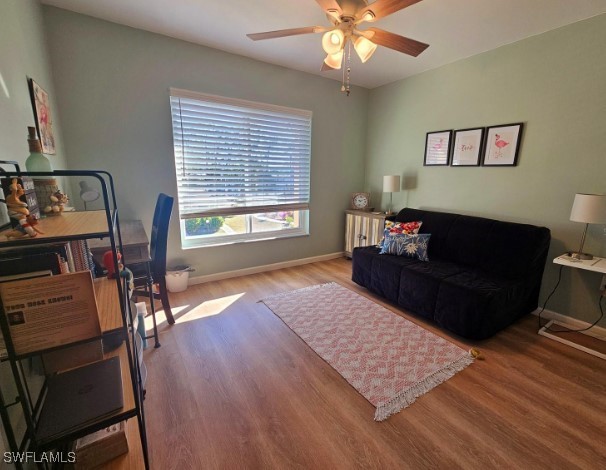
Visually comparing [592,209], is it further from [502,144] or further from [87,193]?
[87,193]

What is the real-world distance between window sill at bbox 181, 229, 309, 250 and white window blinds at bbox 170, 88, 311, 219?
0.36m

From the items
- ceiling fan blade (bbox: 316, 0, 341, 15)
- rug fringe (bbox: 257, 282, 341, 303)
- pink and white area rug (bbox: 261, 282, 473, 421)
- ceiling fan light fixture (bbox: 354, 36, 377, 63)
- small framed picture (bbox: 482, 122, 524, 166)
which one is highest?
ceiling fan blade (bbox: 316, 0, 341, 15)

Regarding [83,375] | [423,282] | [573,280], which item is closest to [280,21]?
[423,282]

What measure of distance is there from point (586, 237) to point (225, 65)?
12.5 feet

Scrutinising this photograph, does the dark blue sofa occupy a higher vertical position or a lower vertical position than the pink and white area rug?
higher

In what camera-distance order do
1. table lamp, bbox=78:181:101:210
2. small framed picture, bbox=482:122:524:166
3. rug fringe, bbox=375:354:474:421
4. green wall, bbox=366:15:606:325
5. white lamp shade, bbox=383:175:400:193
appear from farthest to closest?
white lamp shade, bbox=383:175:400:193 < small framed picture, bbox=482:122:524:166 < table lamp, bbox=78:181:101:210 < green wall, bbox=366:15:606:325 < rug fringe, bbox=375:354:474:421

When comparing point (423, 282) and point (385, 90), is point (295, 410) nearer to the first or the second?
point (423, 282)

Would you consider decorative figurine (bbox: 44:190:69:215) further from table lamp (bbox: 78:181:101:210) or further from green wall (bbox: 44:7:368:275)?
green wall (bbox: 44:7:368:275)

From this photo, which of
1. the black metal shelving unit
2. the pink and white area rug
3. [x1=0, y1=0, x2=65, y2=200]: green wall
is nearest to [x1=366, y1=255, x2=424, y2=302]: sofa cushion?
the pink and white area rug

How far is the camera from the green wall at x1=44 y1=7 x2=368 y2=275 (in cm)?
237

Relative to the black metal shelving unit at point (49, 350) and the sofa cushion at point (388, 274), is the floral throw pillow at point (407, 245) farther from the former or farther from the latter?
the black metal shelving unit at point (49, 350)

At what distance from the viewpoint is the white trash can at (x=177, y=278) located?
9.80ft

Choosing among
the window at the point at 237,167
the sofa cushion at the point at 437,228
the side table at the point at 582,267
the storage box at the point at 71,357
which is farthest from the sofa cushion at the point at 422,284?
the storage box at the point at 71,357

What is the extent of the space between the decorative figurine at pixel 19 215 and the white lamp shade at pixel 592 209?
10.4 ft
